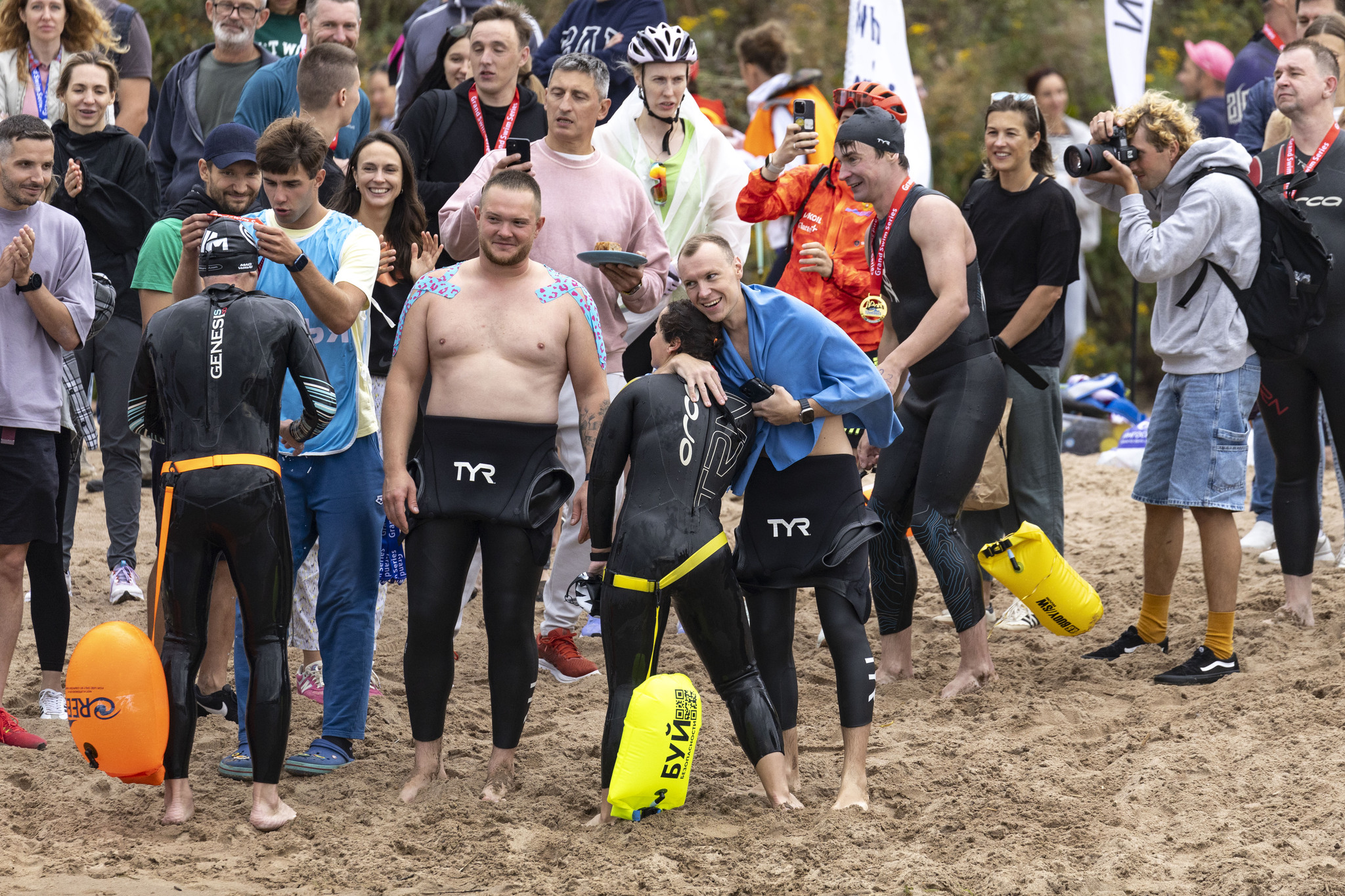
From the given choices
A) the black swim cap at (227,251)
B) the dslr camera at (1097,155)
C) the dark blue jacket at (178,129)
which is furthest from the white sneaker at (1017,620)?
the dark blue jacket at (178,129)

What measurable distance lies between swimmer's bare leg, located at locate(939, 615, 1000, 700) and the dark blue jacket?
4.42 m

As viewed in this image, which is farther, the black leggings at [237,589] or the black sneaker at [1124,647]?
the black sneaker at [1124,647]

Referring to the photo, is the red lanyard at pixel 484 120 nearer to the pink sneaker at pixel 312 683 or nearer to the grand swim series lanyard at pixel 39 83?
the grand swim series lanyard at pixel 39 83

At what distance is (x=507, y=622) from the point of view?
4602 mm

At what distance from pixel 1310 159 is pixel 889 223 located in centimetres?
219

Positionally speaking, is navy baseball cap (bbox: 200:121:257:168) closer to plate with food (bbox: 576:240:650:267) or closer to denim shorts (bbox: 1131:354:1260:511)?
plate with food (bbox: 576:240:650:267)

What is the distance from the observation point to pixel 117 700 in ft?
13.4

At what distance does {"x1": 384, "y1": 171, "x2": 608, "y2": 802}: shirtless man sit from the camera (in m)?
4.55

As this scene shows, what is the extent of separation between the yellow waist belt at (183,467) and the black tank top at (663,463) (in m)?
1.06

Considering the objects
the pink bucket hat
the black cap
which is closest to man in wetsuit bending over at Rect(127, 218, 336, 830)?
the black cap

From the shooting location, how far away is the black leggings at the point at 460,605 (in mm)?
4578

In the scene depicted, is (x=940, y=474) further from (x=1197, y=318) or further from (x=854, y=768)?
(x=854, y=768)

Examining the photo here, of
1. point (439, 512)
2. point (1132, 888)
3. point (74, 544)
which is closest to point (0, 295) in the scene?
point (439, 512)

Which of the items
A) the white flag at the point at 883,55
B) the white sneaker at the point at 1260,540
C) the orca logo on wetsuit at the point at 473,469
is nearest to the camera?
the orca logo on wetsuit at the point at 473,469
